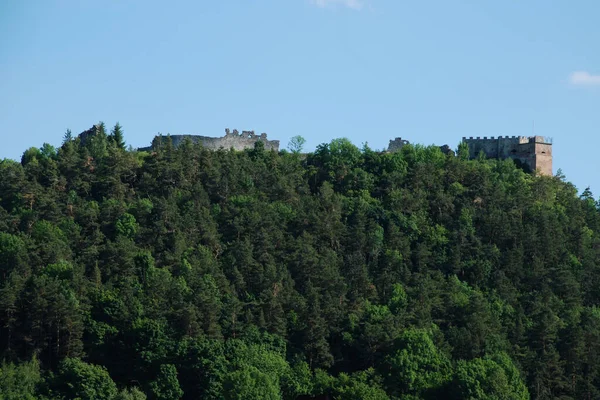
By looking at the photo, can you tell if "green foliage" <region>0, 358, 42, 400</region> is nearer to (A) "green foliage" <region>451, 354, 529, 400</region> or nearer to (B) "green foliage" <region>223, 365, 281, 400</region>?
(B) "green foliage" <region>223, 365, 281, 400</region>

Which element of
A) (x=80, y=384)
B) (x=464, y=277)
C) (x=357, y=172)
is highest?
(x=357, y=172)

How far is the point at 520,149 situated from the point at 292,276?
1111 inches

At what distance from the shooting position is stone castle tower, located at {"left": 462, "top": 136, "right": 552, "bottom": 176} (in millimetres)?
116375

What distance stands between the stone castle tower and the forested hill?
242 centimetres

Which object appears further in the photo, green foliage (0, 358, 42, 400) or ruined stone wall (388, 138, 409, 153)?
ruined stone wall (388, 138, 409, 153)

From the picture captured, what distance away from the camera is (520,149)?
117250 mm

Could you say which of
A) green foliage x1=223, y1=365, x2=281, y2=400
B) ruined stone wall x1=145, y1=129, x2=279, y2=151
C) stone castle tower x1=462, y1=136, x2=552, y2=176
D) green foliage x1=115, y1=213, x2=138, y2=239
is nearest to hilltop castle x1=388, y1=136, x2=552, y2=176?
stone castle tower x1=462, y1=136, x2=552, y2=176

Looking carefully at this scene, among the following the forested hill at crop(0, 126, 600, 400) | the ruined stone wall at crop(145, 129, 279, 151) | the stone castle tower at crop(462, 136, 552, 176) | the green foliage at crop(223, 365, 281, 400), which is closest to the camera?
the green foliage at crop(223, 365, 281, 400)

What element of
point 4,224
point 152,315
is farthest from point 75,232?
point 152,315

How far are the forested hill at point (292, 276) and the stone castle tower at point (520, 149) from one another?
2420mm

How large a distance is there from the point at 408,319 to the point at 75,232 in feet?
68.0

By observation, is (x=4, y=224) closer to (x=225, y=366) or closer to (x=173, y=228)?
(x=173, y=228)

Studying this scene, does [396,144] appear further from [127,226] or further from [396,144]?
[127,226]

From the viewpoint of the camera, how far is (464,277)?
103 m
